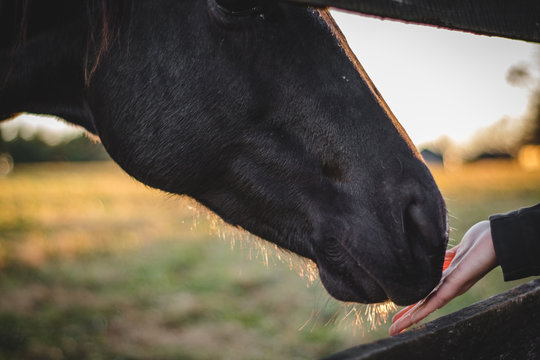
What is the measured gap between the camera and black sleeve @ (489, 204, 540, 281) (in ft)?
3.43

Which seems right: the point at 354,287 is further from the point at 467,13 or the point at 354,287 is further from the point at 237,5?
the point at 237,5

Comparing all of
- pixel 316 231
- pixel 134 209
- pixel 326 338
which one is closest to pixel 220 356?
pixel 326 338

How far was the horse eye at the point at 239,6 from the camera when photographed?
1229mm

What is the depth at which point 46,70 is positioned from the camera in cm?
155

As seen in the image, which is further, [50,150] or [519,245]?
[50,150]

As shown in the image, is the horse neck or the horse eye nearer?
the horse eye

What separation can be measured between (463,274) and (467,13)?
75 centimetres

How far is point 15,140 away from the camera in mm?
39062

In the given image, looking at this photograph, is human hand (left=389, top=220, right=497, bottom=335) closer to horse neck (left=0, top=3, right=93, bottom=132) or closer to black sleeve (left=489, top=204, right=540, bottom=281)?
black sleeve (left=489, top=204, right=540, bottom=281)

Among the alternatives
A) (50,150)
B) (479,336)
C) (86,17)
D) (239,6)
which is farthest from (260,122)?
(50,150)

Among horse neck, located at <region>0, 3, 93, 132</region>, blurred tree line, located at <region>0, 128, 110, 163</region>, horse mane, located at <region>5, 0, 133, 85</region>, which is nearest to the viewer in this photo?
horse mane, located at <region>5, 0, 133, 85</region>

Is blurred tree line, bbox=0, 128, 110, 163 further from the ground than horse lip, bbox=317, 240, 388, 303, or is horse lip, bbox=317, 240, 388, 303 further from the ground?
blurred tree line, bbox=0, 128, 110, 163

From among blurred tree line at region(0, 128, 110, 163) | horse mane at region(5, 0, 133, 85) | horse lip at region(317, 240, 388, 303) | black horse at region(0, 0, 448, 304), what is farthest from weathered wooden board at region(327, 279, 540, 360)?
blurred tree line at region(0, 128, 110, 163)

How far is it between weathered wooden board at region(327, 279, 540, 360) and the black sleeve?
0.17 ft
